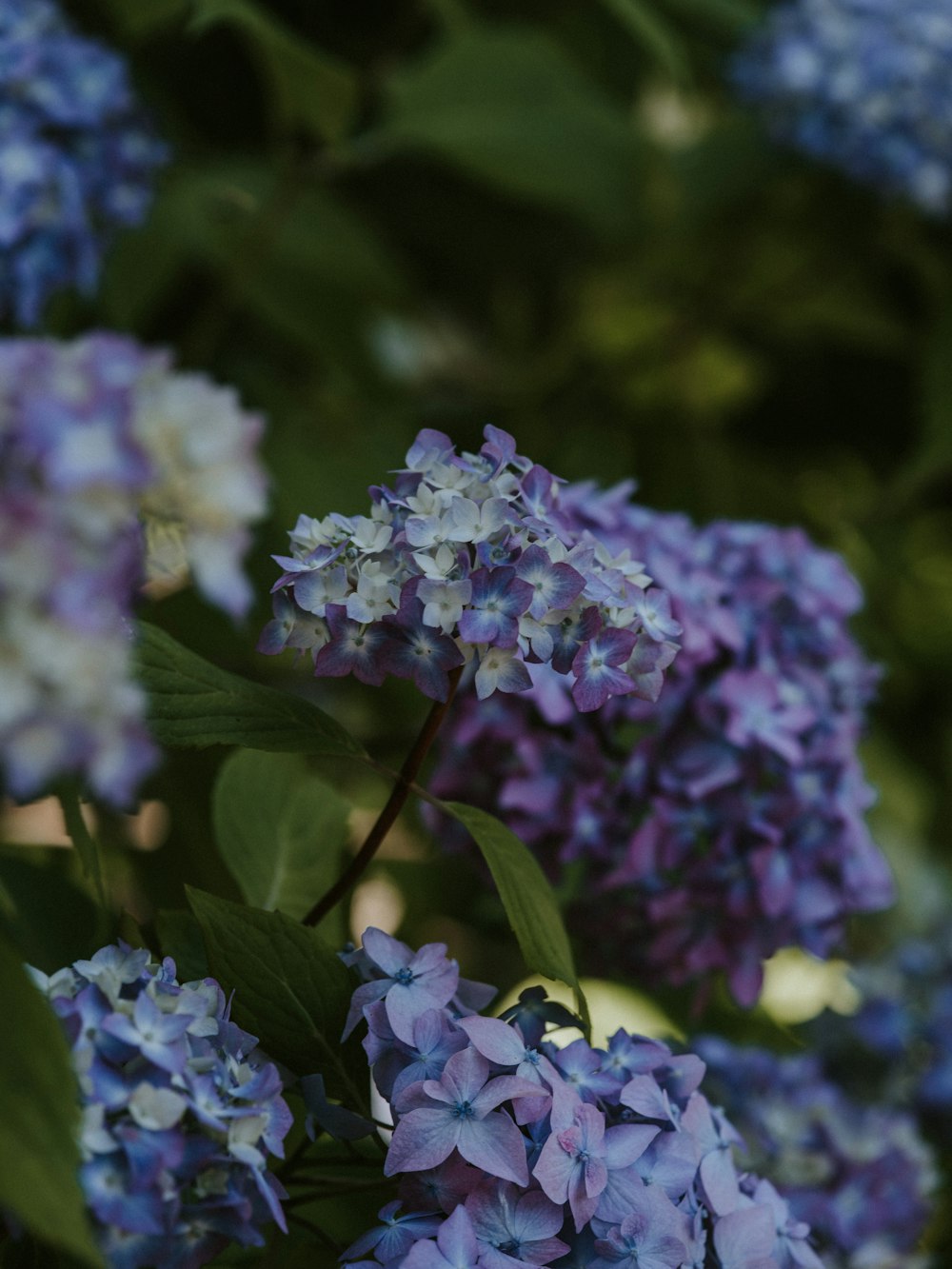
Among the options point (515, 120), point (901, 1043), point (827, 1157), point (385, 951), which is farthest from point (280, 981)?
point (515, 120)

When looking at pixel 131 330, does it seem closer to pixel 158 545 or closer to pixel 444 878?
pixel 444 878

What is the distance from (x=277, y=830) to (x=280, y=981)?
13 cm

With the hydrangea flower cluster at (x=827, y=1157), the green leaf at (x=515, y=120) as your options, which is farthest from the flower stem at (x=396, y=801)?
the green leaf at (x=515, y=120)

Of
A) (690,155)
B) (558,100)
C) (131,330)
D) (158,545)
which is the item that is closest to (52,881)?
(158,545)

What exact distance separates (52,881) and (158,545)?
0.71 ft

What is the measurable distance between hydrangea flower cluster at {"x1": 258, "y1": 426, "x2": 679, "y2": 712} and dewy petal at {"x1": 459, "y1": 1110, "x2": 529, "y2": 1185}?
0.35 feet

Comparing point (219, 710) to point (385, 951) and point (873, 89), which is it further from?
point (873, 89)

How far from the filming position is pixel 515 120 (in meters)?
0.96

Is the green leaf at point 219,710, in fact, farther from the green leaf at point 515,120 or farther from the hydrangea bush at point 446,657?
the green leaf at point 515,120

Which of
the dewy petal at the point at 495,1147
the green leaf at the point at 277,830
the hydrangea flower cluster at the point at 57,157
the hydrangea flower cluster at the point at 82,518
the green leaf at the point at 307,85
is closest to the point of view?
the hydrangea flower cluster at the point at 82,518

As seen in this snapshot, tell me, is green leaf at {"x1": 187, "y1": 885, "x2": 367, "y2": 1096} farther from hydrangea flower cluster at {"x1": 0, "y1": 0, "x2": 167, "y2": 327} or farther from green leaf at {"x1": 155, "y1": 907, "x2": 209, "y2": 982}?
hydrangea flower cluster at {"x1": 0, "y1": 0, "x2": 167, "y2": 327}

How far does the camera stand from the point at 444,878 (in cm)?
75

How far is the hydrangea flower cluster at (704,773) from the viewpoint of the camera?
1.84 feet

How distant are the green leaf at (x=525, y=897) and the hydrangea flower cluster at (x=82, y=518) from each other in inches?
5.8
